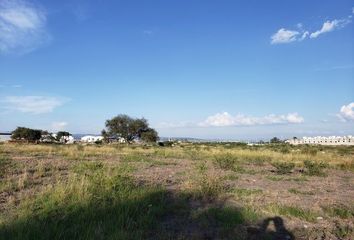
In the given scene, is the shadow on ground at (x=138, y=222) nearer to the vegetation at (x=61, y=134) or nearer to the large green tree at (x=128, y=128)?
the large green tree at (x=128, y=128)

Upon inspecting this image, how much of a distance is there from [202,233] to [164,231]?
652 mm

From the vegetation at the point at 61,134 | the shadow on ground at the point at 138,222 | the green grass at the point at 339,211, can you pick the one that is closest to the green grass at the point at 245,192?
the shadow on ground at the point at 138,222

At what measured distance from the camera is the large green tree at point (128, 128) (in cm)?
9294

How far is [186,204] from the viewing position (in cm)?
909

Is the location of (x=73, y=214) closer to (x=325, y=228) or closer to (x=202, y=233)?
(x=202, y=233)

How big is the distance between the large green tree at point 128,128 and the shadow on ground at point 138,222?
8351cm

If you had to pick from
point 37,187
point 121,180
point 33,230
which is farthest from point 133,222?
point 37,187

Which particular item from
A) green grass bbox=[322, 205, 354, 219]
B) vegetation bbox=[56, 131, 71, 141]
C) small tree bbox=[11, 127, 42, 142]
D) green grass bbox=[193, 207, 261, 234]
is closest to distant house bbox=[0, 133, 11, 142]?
small tree bbox=[11, 127, 42, 142]

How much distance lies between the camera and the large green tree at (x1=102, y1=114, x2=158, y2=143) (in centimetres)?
9294

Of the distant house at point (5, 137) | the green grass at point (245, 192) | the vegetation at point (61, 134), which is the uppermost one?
the vegetation at point (61, 134)

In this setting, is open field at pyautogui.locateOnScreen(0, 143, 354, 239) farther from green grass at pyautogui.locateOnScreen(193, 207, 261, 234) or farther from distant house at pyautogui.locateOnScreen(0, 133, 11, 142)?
distant house at pyautogui.locateOnScreen(0, 133, 11, 142)

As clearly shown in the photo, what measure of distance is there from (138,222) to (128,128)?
8628cm

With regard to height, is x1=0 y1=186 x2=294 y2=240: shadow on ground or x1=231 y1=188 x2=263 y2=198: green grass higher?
x1=231 y1=188 x2=263 y2=198: green grass

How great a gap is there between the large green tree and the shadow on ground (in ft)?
274
